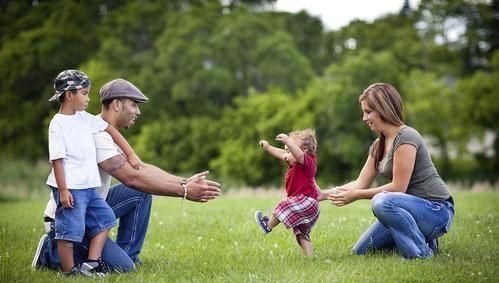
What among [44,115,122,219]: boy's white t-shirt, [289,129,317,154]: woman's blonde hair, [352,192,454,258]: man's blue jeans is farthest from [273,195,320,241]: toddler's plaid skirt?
[44,115,122,219]: boy's white t-shirt

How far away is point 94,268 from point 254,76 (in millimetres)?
45213

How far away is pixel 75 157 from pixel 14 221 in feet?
20.1

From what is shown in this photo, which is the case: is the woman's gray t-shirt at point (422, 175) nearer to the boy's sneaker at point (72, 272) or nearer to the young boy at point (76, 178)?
the young boy at point (76, 178)

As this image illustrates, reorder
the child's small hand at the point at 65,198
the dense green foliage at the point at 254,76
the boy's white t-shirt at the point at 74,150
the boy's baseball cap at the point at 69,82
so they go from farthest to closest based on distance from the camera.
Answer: the dense green foliage at the point at 254,76
the boy's baseball cap at the point at 69,82
the boy's white t-shirt at the point at 74,150
the child's small hand at the point at 65,198

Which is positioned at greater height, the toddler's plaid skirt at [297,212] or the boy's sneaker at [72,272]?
the toddler's plaid skirt at [297,212]

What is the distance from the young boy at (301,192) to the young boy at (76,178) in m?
1.69

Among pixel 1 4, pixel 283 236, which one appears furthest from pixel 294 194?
pixel 1 4

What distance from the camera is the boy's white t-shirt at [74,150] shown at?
5.92 meters

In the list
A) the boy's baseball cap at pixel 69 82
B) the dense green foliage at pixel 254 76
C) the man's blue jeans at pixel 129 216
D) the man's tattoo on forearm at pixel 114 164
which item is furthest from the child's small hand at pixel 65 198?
the dense green foliage at pixel 254 76

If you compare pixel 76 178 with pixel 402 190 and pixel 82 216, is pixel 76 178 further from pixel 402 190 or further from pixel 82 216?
pixel 402 190

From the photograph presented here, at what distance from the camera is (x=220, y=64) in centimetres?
4850

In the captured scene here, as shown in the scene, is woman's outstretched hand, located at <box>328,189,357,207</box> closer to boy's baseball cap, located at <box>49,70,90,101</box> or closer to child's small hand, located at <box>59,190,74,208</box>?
child's small hand, located at <box>59,190,74,208</box>

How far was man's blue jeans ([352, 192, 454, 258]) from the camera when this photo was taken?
243 inches

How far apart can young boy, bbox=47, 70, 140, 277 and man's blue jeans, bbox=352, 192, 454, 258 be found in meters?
2.65
